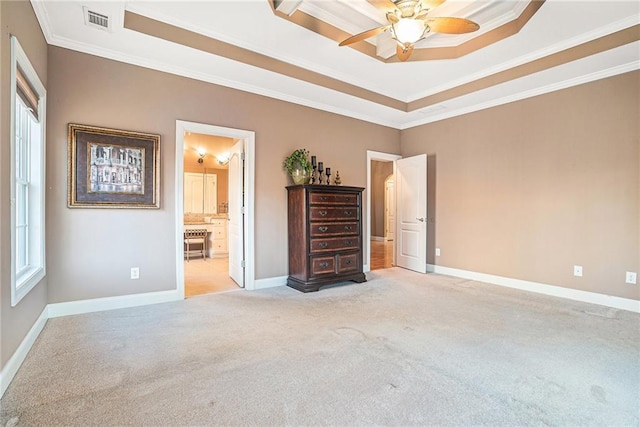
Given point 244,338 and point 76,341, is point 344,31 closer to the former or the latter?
point 244,338

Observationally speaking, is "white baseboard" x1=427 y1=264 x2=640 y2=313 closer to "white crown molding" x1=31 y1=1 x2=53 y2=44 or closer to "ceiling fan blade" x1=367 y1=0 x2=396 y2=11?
"ceiling fan blade" x1=367 y1=0 x2=396 y2=11

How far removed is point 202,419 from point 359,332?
147 centimetres

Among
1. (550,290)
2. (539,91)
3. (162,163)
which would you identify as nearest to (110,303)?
(162,163)

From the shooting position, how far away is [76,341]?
8.27 ft

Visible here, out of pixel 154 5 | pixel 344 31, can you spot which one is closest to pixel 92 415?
pixel 154 5

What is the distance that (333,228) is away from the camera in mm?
4410

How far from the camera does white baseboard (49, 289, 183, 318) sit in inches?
121

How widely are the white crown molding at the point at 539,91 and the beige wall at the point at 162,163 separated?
2.38m

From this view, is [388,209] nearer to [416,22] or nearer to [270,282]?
[270,282]

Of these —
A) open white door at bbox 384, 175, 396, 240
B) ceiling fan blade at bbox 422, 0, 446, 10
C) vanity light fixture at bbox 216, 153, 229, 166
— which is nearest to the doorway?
vanity light fixture at bbox 216, 153, 229, 166

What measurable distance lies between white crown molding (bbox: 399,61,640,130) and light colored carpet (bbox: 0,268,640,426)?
260 cm

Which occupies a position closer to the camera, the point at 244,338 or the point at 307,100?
the point at 244,338

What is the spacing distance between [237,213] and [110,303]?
1796 millimetres

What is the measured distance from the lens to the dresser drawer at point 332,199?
4.23 m
